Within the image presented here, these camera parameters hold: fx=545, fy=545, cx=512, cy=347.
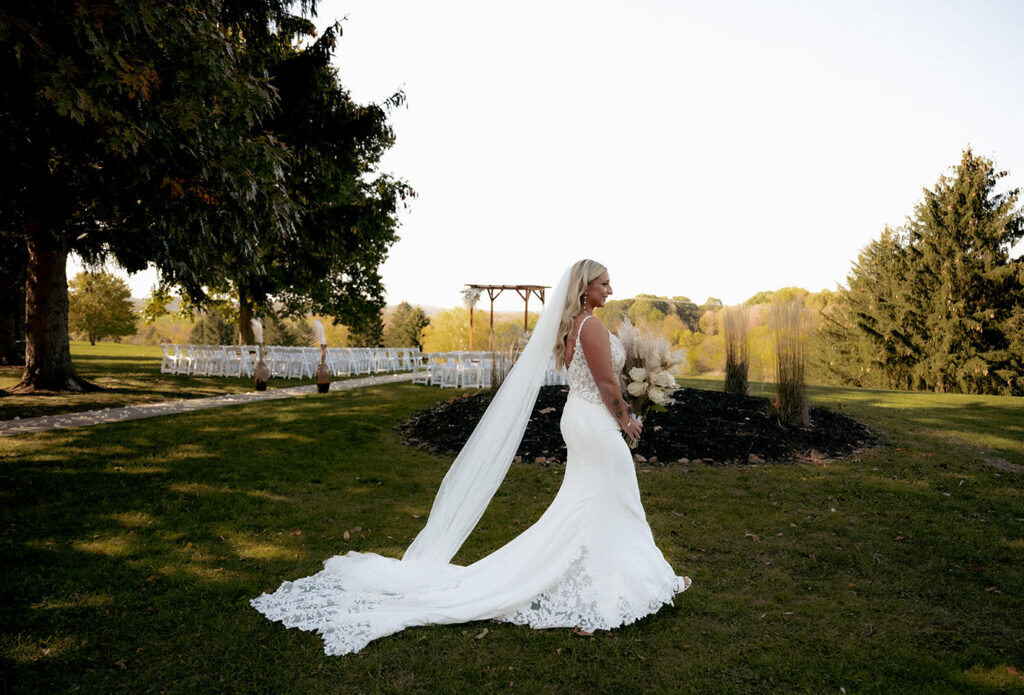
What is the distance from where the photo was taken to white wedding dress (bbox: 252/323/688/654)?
131 inches

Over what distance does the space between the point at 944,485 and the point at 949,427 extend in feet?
15.3

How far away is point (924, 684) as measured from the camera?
109 inches

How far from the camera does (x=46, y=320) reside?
37.2 feet

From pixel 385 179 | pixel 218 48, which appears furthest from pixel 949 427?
pixel 385 179

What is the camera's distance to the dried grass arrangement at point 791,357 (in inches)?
338

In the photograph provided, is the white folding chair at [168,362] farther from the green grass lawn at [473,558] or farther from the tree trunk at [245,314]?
the green grass lawn at [473,558]

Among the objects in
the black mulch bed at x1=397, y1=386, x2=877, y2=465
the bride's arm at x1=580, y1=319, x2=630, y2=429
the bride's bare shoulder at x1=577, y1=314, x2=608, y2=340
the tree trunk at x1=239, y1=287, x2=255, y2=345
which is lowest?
the black mulch bed at x1=397, y1=386, x2=877, y2=465

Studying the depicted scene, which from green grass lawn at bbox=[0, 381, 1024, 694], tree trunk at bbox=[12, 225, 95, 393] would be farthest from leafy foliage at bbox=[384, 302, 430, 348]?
green grass lawn at bbox=[0, 381, 1024, 694]

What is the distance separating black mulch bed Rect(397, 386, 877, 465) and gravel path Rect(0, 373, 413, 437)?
4.55 m

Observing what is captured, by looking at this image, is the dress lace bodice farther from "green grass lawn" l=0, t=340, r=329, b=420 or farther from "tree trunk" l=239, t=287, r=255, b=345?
"tree trunk" l=239, t=287, r=255, b=345

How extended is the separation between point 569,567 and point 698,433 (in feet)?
18.1

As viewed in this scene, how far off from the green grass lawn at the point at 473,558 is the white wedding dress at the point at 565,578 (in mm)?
129

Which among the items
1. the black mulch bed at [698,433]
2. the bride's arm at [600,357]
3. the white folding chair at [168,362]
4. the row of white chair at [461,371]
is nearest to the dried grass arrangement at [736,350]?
the black mulch bed at [698,433]

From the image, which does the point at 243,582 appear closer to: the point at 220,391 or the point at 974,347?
the point at 220,391
